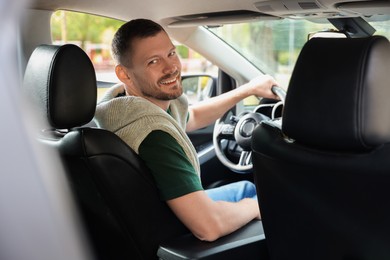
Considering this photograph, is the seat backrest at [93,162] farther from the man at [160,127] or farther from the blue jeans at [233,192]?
the blue jeans at [233,192]

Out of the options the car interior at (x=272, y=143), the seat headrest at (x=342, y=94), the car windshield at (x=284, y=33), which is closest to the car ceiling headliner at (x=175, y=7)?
the car interior at (x=272, y=143)

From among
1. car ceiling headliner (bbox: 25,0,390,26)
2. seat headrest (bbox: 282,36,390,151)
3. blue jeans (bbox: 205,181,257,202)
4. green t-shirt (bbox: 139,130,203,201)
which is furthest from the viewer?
blue jeans (bbox: 205,181,257,202)

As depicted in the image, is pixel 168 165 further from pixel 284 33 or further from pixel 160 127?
pixel 284 33

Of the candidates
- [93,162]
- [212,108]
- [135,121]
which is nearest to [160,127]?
[135,121]

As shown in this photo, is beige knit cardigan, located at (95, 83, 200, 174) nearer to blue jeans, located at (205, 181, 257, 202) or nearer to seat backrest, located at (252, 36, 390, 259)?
blue jeans, located at (205, 181, 257, 202)

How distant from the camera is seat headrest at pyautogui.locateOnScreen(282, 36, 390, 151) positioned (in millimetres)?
1580

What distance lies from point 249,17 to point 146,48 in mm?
696

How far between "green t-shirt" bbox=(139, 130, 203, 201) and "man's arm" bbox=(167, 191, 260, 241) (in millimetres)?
32

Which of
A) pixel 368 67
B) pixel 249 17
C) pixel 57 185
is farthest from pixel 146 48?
pixel 57 185

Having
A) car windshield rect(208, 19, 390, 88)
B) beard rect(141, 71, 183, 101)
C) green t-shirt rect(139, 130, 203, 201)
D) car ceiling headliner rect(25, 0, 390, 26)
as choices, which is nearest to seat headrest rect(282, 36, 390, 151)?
car windshield rect(208, 19, 390, 88)

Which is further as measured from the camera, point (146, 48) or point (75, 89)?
point (146, 48)

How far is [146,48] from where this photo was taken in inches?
97.6

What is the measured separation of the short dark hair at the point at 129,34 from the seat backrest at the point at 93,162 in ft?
1.26

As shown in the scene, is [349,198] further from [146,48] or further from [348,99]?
[146,48]
